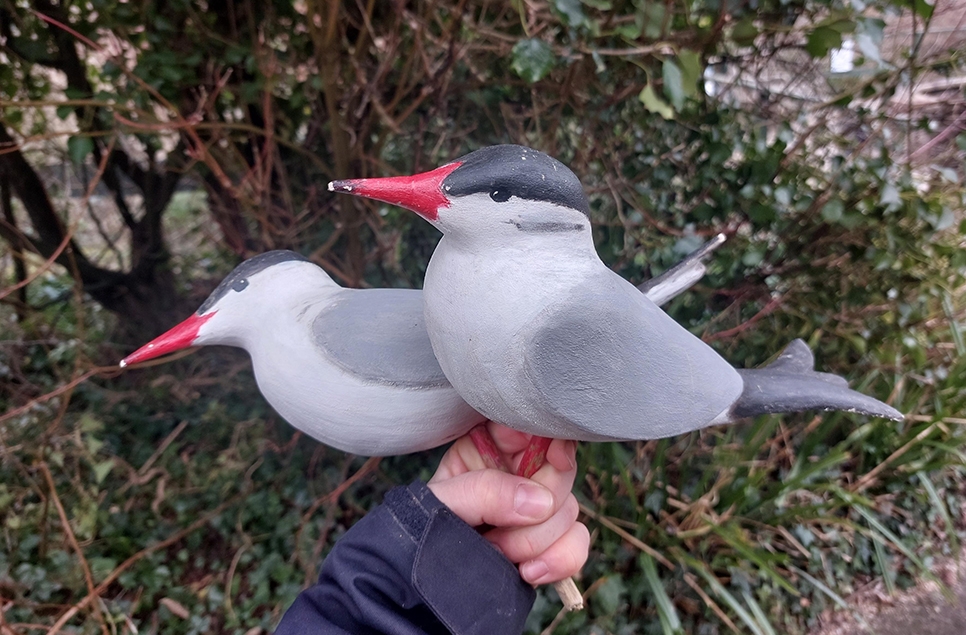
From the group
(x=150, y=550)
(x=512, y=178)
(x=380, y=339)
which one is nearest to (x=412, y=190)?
(x=512, y=178)

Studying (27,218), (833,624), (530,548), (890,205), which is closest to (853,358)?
(890,205)

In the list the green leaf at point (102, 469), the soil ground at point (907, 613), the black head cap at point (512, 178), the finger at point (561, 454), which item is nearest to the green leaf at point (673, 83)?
the black head cap at point (512, 178)

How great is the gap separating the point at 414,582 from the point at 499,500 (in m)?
0.15

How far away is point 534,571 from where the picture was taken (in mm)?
763

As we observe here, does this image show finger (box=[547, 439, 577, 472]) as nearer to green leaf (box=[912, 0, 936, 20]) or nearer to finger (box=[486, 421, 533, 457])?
finger (box=[486, 421, 533, 457])

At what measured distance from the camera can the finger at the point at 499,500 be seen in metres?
0.72

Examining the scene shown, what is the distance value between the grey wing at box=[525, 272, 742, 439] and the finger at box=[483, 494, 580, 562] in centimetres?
28

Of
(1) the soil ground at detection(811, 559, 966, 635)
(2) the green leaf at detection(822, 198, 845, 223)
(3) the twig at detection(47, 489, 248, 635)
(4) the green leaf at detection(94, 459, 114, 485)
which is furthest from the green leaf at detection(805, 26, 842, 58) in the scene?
(4) the green leaf at detection(94, 459, 114, 485)

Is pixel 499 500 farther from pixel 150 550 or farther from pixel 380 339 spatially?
pixel 150 550

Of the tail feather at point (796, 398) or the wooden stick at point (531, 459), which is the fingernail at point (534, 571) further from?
the tail feather at point (796, 398)

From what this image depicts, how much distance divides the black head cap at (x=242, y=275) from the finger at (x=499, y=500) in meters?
0.40

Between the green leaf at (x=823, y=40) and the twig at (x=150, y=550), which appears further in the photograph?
the twig at (x=150, y=550)

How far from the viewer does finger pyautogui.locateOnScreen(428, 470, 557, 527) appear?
72cm

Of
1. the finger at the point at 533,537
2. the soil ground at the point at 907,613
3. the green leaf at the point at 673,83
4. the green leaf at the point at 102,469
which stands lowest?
the soil ground at the point at 907,613
